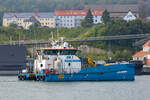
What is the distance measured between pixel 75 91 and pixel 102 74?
11.3 m

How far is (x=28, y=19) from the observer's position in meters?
146

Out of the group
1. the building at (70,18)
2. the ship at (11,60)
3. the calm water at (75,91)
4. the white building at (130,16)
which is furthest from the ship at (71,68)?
the building at (70,18)

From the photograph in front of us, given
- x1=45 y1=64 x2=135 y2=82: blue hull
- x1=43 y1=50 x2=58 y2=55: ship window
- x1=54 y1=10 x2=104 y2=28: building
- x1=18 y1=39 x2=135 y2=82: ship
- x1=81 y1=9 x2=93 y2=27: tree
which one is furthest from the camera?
x1=54 y1=10 x2=104 y2=28: building

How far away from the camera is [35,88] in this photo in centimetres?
4984

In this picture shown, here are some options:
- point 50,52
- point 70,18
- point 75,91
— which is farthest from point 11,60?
point 70,18

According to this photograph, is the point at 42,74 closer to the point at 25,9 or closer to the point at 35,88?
the point at 35,88

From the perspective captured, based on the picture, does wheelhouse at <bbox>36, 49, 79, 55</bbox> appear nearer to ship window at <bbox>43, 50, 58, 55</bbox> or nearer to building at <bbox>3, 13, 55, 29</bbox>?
ship window at <bbox>43, 50, 58, 55</bbox>

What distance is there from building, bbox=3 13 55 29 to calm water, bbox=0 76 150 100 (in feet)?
294

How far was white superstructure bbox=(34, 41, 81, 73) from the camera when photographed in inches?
2270

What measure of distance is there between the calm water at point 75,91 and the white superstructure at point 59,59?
9.91 feet

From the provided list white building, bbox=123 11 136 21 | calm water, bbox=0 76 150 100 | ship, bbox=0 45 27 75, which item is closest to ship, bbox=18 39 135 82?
calm water, bbox=0 76 150 100

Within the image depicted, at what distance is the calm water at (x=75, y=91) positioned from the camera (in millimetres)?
43094

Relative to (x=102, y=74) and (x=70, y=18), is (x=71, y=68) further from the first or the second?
(x=70, y=18)

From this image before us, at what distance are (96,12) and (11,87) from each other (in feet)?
318
